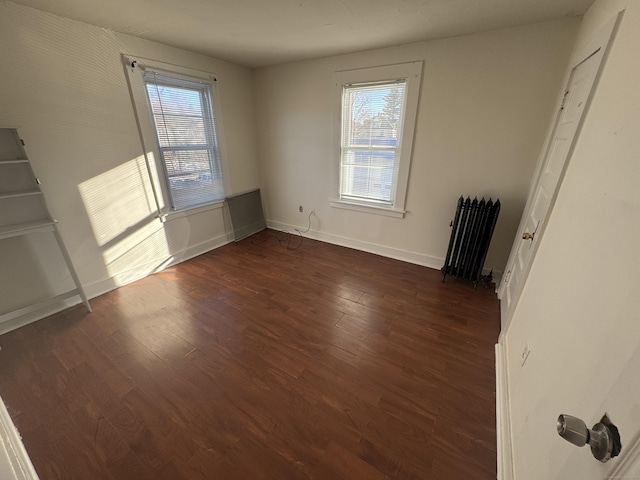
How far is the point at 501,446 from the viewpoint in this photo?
4.13 ft

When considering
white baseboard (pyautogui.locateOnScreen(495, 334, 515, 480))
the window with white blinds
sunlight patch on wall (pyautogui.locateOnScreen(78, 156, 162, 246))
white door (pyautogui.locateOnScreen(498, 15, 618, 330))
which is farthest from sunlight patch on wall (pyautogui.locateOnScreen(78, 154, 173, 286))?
white door (pyautogui.locateOnScreen(498, 15, 618, 330))

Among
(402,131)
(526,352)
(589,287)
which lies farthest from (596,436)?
(402,131)

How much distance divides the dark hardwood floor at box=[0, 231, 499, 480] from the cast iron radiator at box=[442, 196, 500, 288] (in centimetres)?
22

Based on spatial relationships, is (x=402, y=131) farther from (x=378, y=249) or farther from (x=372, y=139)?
(x=378, y=249)

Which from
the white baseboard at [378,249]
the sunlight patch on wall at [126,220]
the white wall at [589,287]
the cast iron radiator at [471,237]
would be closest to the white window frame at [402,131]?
the white baseboard at [378,249]

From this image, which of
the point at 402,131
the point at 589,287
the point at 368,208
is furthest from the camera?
the point at 368,208

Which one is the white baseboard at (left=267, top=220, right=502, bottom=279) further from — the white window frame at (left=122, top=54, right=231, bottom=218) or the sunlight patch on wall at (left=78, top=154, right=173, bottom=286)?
the sunlight patch on wall at (left=78, top=154, right=173, bottom=286)

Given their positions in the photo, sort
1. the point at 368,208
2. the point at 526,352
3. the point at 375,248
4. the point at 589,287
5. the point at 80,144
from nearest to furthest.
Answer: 1. the point at 589,287
2. the point at 526,352
3. the point at 80,144
4. the point at 368,208
5. the point at 375,248

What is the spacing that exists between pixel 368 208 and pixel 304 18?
2.00 meters

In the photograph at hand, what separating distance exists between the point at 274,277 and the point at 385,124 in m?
2.14

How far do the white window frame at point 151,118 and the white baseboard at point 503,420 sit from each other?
3.39 metres

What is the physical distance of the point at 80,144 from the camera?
2186mm

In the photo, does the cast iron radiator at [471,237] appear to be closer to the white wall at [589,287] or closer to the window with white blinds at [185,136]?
the white wall at [589,287]

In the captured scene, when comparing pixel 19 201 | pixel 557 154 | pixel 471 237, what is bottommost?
pixel 471 237
